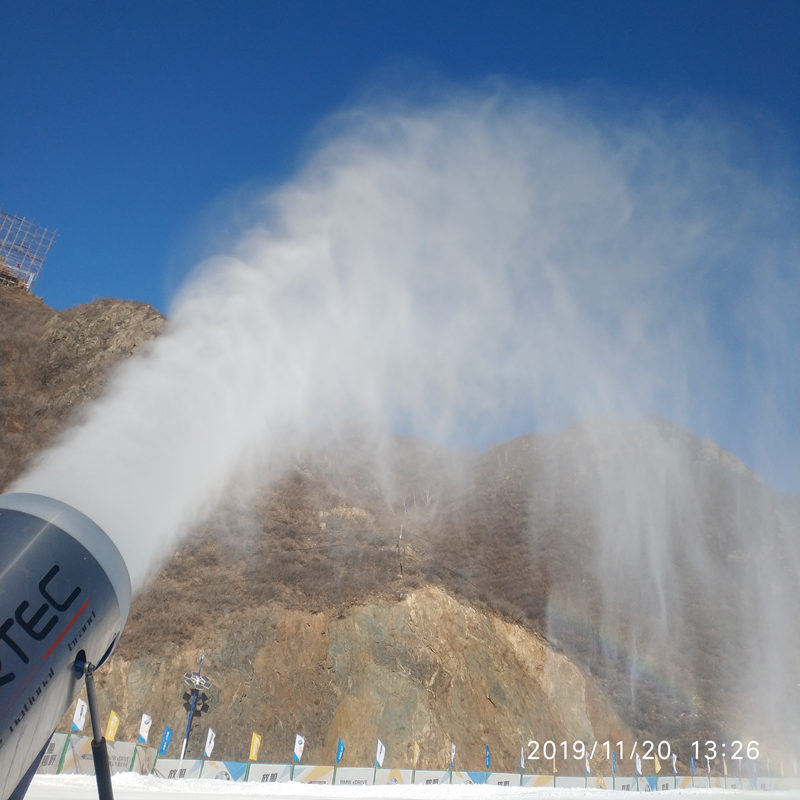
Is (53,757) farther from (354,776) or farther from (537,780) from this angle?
(537,780)

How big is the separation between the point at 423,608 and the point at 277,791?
16.9 m

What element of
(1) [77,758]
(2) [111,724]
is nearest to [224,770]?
(2) [111,724]

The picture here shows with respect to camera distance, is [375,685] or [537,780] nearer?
[537,780]

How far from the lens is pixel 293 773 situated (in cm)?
2411

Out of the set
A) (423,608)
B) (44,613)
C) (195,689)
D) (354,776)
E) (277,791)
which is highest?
(423,608)

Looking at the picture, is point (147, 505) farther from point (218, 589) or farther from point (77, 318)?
point (77, 318)

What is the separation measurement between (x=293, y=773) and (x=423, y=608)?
15072 mm

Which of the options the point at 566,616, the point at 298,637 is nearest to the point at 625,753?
the point at 566,616

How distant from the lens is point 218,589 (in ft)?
122
